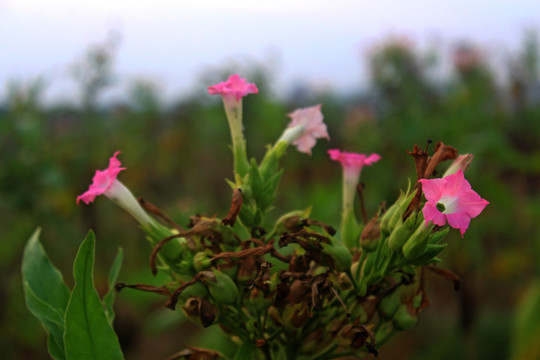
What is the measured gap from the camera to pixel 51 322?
1019 millimetres

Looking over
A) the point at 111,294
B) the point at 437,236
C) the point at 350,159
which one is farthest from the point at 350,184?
the point at 111,294

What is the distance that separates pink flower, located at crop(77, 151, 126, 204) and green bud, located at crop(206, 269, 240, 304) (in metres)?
0.27

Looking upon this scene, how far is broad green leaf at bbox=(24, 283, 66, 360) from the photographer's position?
3.25 ft

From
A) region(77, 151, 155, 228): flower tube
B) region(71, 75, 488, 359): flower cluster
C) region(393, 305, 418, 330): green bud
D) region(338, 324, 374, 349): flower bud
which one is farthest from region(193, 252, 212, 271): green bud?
region(393, 305, 418, 330): green bud

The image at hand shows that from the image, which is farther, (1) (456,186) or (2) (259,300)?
Result: (2) (259,300)

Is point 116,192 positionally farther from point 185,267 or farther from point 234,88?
point 234,88

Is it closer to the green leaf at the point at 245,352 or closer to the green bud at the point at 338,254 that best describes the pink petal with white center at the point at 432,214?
the green bud at the point at 338,254

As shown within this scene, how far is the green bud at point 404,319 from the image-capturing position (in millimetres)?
1014

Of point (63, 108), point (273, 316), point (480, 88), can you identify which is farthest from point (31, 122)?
point (480, 88)

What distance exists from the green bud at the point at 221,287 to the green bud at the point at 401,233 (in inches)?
11.1

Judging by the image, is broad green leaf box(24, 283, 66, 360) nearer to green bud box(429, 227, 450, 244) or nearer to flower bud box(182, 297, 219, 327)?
flower bud box(182, 297, 219, 327)

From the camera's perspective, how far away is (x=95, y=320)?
862mm

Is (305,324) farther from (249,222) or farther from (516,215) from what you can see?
(516,215)

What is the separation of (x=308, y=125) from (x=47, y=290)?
0.64m
